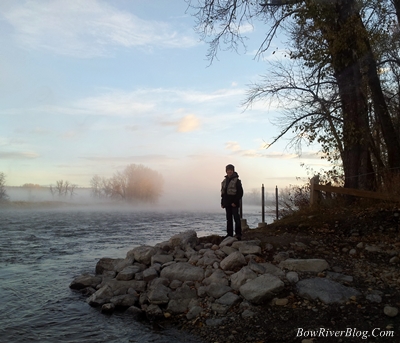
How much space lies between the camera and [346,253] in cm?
806

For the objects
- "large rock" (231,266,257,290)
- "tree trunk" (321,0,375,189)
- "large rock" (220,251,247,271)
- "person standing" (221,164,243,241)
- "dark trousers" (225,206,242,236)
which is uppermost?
"tree trunk" (321,0,375,189)

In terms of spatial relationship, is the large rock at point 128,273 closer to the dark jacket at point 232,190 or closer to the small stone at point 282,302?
the dark jacket at point 232,190

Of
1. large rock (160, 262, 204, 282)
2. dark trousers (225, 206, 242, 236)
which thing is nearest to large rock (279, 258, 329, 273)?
large rock (160, 262, 204, 282)

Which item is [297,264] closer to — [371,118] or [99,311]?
[99,311]

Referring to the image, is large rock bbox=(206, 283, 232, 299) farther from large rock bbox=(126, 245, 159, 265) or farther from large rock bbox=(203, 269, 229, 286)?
large rock bbox=(126, 245, 159, 265)

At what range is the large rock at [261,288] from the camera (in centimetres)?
629

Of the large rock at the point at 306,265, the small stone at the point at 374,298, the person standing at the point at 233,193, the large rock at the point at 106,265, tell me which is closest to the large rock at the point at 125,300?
the large rock at the point at 106,265

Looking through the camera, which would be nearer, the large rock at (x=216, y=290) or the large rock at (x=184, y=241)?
the large rock at (x=216, y=290)

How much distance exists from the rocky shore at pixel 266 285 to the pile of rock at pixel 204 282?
20mm

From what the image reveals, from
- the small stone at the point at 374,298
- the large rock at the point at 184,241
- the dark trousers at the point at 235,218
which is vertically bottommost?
the small stone at the point at 374,298

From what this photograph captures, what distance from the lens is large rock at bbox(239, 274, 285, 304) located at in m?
6.29

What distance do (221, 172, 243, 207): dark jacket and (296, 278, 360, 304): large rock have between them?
3232 millimetres

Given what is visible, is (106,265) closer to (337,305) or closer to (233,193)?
(233,193)

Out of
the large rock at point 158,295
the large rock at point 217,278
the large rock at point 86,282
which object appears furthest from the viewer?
the large rock at point 86,282
